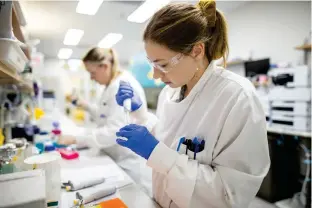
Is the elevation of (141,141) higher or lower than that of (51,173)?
higher

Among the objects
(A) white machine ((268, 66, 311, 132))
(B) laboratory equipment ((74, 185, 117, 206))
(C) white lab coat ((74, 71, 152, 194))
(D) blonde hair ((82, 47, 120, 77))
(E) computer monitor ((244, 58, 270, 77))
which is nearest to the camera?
(B) laboratory equipment ((74, 185, 117, 206))

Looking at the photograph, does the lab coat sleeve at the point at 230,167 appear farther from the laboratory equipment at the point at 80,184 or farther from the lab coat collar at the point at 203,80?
the laboratory equipment at the point at 80,184

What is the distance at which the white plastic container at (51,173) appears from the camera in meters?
0.76

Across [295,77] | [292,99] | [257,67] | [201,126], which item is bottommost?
[201,126]

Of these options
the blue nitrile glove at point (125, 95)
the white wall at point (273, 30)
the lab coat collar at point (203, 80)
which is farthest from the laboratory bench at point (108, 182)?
the white wall at point (273, 30)

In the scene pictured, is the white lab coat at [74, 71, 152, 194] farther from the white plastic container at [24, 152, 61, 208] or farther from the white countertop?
the white countertop

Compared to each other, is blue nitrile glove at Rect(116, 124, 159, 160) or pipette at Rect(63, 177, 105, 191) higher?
blue nitrile glove at Rect(116, 124, 159, 160)

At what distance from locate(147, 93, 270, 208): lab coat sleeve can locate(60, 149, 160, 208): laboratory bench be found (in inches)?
9.3

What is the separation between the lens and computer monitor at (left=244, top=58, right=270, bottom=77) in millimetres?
3453

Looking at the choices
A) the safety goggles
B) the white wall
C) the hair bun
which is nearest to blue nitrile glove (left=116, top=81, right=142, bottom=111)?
the safety goggles

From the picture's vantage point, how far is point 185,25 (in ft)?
2.75

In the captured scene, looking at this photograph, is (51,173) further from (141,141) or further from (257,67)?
(257,67)

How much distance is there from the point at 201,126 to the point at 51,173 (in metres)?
0.64

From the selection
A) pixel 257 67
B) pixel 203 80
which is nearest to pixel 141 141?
pixel 203 80
